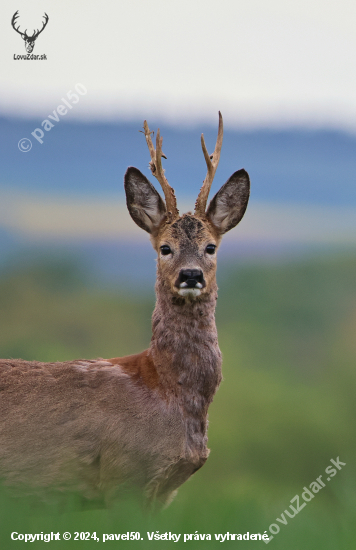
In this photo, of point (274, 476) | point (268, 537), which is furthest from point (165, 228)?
point (274, 476)

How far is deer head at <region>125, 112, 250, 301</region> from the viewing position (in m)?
6.70

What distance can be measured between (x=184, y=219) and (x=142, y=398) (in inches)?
68.2

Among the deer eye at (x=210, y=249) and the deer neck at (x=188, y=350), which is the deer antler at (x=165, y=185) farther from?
the deer neck at (x=188, y=350)

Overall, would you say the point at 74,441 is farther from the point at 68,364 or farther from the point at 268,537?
the point at 268,537

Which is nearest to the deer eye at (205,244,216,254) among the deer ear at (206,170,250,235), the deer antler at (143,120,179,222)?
→ the deer ear at (206,170,250,235)

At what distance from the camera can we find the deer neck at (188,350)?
258 inches

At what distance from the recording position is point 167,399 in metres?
6.46

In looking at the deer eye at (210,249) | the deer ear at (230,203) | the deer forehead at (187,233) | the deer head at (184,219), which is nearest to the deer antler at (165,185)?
the deer head at (184,219)

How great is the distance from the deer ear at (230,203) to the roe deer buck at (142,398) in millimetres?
49

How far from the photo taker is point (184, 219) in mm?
6980

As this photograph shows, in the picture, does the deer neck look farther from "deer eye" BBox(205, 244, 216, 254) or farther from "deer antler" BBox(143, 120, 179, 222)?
"deer antler" BBox(143, 120, 179, 222)

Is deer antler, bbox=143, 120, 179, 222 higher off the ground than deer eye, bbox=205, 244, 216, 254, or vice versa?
deer antler, bbox=143, 120, 179, 222

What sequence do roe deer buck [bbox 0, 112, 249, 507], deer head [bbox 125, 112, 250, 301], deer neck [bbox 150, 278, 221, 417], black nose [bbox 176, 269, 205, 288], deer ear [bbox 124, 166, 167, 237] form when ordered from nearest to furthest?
roe deer buck [bbox 0, 112, 249, 507] < black nose [bbox 176, 269, 205, 288] < deer neck [bbox 150, 278, 221, 417] < deer head [bbox 125, 112, 250, 301] < deer ear [bbox 124, 166, 167, 237]

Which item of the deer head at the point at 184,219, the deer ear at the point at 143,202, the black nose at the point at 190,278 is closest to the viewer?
the black nose at the point at 190,278
